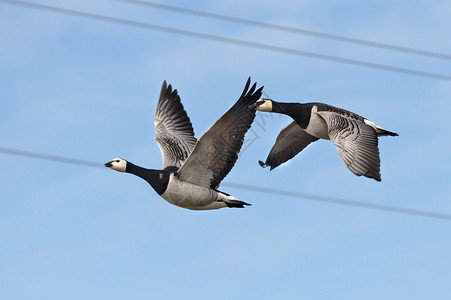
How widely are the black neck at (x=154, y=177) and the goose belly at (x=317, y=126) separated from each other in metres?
4.44

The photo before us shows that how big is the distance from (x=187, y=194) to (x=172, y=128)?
5.34 meters

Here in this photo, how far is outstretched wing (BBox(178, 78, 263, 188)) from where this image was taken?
68.9 feet

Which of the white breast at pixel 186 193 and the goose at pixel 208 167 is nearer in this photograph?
the goose at pixel 208 167

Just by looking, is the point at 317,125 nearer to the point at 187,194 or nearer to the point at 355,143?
the point at 355,143

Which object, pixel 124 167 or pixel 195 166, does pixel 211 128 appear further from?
pixel 124 167

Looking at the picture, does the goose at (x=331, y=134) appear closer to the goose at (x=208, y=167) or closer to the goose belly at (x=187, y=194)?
the goose at (x=208, y=167)

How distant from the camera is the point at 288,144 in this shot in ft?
90.0

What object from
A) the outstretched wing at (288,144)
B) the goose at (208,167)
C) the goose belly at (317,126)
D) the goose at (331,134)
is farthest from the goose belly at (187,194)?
the outstretched wing at (288,144)

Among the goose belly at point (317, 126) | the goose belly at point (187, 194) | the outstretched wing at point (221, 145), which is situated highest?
the goose belly at point (317, 126)

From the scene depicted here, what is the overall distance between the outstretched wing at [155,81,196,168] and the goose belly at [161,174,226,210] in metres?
3.01

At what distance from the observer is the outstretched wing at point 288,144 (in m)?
27.1

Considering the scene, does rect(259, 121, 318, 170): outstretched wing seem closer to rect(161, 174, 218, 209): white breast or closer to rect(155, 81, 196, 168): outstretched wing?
rect(155, 81, 196, 168): outstretched wing

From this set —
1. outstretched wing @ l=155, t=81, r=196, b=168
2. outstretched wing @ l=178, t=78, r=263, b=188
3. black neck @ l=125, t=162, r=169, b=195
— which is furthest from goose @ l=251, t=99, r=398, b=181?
black neck @ l=125, t=162, r=169, b=195

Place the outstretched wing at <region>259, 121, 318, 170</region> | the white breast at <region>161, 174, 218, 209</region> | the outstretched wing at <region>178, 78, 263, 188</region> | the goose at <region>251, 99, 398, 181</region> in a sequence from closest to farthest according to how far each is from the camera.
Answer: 1. the outstretched wing at <region>178, 78, 263, 188</region>
2. the goose at <region>251, 99, 398, 181</region>
3. the white breast at <region>161, 174, 218, 209</region>
4. the outstretched wing at <region>259, 121, 318, 170</region>
